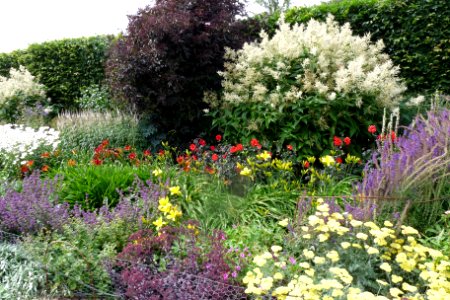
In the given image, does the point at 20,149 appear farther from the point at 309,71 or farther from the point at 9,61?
the point at 9,61

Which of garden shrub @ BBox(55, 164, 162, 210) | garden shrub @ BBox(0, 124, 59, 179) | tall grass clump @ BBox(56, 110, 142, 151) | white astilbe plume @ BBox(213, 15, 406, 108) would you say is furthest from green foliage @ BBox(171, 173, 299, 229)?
tall grass clump @ BBox(56, 110, 142, 151)

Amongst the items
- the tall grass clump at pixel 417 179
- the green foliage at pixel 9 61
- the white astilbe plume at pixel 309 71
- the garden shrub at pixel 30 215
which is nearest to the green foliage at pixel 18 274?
the garden shrub at pixel 30 215

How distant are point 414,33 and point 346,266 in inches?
214

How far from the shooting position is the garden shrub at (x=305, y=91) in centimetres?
573

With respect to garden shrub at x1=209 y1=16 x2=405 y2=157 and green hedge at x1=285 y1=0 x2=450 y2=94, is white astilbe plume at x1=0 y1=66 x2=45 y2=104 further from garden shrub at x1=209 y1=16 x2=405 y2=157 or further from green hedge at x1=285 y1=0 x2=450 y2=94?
green hedge at x1=285 y1=0 x2=450 y2=94

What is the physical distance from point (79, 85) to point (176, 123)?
5773 millimetres

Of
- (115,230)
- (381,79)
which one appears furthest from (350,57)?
(115,230)

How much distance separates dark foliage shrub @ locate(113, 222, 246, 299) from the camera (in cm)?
290

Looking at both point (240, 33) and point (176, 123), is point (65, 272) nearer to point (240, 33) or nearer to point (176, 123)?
point (176, 123)

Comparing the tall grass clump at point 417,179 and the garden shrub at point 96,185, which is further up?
the tall grass clump at point 417,179

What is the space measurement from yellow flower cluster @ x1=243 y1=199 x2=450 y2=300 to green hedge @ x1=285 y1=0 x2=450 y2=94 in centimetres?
468

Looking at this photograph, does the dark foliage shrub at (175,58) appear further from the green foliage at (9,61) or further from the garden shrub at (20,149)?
the green foliage at (9,61)

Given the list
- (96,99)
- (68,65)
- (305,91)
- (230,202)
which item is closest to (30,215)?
(230,202)

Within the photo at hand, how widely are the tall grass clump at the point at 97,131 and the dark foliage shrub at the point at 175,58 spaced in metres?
0.42
